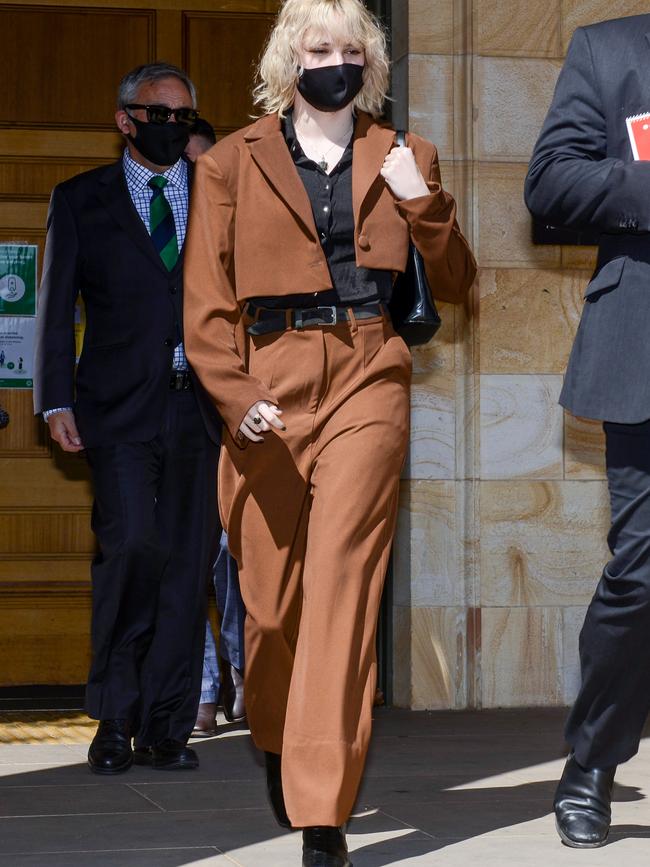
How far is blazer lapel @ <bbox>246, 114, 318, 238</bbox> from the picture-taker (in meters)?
4.03

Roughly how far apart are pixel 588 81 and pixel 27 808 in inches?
92.5

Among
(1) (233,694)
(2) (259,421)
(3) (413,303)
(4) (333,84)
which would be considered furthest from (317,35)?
(1) (233,694)

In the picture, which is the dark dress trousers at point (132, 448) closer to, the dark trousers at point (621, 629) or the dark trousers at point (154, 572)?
the dark trousers at point (154, 572)

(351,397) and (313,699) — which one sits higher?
(351,397)

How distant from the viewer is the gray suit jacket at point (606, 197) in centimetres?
393

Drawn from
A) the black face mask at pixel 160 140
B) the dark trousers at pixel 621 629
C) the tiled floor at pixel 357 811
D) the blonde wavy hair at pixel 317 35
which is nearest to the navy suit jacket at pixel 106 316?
the black face mask at pixel 160 140

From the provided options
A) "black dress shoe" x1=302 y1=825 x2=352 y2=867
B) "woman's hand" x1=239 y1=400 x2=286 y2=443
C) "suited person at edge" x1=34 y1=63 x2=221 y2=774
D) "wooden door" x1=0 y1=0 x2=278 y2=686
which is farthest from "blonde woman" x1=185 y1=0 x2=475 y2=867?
"wooden door" x1=0 y1=0 x2=278 y2=686

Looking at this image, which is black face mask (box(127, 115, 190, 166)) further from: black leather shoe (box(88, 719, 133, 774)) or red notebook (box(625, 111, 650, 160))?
red notebook (box(625, 111, 650, 160))

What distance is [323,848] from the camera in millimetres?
3709

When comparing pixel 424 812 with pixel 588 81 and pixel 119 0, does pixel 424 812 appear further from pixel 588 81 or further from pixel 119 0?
pixel 119 0

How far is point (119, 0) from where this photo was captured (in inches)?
288

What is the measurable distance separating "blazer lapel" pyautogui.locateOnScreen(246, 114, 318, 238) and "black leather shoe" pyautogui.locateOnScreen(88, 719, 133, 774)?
6.45ft

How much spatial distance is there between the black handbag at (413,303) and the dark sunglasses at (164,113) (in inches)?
61.3

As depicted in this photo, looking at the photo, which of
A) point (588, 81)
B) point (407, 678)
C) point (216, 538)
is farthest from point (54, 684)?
point (588, 81)
